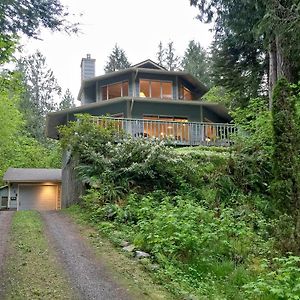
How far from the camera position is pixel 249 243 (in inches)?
269

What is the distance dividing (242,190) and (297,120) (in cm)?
249

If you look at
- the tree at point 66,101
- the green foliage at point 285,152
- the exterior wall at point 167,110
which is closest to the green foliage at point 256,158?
the green foliage at point 285,152

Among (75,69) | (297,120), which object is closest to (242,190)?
(297,120)

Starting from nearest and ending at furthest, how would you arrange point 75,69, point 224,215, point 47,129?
point 224,215 < point 47,129 < point 75,69

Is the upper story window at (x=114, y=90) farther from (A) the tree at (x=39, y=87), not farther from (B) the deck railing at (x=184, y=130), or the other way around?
(A) the tree at (x=39, y=87)

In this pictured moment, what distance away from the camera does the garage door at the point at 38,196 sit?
2480 centimetres

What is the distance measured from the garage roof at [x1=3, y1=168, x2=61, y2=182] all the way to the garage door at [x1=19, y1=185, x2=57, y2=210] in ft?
2.36

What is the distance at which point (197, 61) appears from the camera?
1779 inches

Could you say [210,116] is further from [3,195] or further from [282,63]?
[3,195]

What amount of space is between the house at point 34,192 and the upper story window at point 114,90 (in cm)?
615

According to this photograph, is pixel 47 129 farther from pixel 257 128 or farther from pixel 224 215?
pixel 224 215

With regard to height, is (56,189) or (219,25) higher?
(219,25)

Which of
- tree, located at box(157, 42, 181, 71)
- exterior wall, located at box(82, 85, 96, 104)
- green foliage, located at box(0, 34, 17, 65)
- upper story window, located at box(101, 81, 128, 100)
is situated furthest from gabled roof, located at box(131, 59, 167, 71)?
tree, located at box(157, 42, 181, 71)

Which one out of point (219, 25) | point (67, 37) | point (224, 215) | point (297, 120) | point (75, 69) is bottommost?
point (224, 215)
